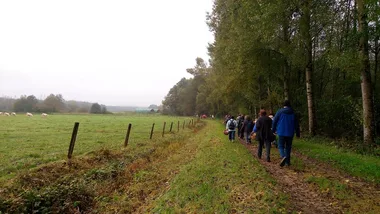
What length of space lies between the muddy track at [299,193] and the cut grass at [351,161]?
2.18 m

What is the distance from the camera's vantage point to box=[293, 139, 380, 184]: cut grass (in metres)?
8.05

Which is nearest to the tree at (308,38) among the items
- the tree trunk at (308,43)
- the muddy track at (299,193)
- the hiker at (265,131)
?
the tree trunk at (308,43)

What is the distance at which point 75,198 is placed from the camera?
738cm

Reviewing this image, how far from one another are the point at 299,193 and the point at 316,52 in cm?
2134

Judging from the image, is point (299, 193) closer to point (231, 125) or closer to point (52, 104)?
point (231, 125)

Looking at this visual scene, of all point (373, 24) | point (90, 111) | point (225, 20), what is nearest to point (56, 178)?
point (373, 24)

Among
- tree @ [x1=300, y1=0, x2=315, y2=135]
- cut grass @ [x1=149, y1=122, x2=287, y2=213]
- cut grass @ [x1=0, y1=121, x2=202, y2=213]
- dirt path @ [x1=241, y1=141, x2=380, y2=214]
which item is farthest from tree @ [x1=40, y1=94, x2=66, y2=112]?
dirt path @ [x1=241, y1=141, x2=380, y2=214]

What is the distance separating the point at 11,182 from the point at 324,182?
32.0 feet

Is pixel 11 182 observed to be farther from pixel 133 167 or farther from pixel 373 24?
pixel 373 24

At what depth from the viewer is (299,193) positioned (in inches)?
244

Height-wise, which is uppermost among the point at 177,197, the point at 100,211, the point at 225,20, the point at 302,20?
the point at 225,20

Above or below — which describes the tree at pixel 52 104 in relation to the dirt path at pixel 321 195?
above

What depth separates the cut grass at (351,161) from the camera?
317 inches

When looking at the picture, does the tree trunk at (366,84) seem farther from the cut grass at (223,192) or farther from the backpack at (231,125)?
the backpack at (231,125)
